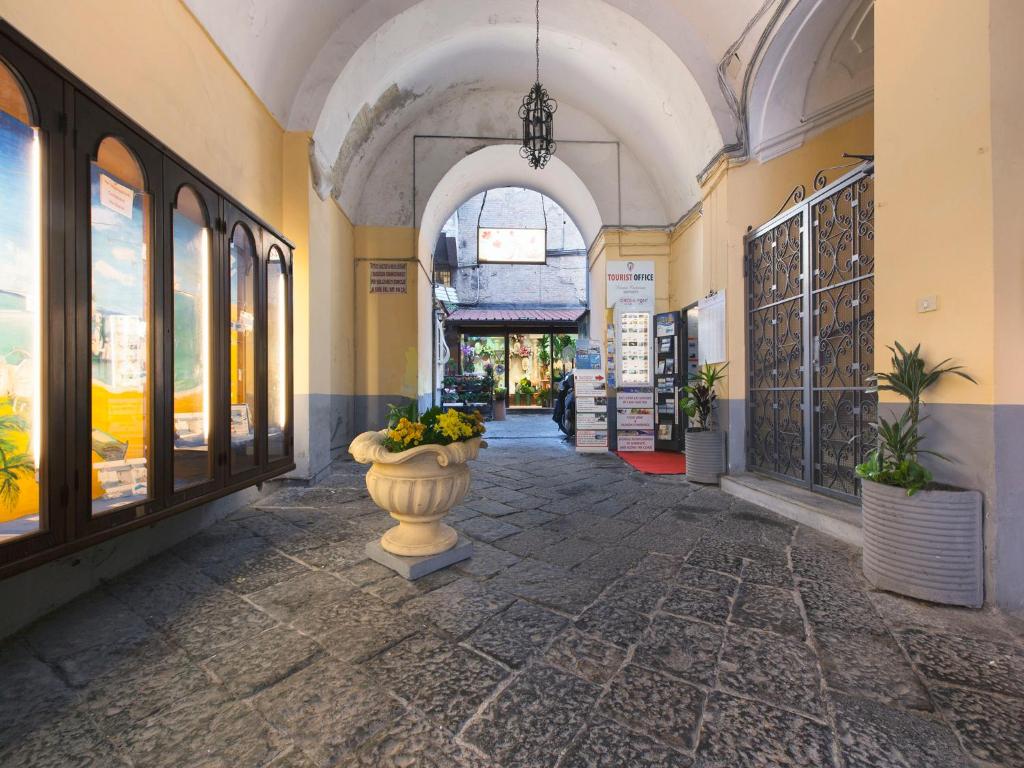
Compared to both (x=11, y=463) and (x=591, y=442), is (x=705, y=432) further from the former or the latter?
(x=11, y=463)

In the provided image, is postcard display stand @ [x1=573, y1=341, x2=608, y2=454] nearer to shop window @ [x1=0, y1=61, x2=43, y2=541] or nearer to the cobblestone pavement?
the cobblestone pavement

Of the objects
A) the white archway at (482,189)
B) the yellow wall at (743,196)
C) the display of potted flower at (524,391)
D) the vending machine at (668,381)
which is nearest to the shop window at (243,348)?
the white archway at (482,189)

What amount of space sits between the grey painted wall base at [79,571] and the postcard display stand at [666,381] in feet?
19.3

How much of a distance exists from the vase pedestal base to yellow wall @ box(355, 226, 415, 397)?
418 centimetres

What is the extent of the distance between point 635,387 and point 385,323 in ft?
13.0

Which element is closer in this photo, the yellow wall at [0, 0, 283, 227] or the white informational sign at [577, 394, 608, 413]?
the yellow wall at [0, 0, 283, 227]

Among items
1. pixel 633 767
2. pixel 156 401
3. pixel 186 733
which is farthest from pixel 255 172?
pixel 633 767

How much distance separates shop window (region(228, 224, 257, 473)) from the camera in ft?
9.98

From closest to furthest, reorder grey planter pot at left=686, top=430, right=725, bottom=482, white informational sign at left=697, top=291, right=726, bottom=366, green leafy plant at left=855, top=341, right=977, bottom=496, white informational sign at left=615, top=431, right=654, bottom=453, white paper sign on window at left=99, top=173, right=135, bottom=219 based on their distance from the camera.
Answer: white paper sign on window at left=99, top=173, right=135, bottom=219 < green leafy plant at left=855, top=341, right=977, bottom=496 < grey planter pot at left=686, top=430, right=725, bottom=482 < white informational sign at left=697, top=291, right=726, bottom=366 < white informational sign at left=615, top=431, right=654, bottom=453

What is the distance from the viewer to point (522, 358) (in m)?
15.2

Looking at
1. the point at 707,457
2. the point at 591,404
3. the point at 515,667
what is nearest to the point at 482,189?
the point at 591,404

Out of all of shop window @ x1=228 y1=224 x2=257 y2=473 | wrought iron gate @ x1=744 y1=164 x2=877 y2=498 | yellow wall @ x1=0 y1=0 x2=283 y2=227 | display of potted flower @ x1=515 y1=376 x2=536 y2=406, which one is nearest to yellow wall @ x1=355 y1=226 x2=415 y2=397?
yellow wall @ x1=0 y1=0 x2=283 y2=227

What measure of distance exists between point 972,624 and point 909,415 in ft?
3.15

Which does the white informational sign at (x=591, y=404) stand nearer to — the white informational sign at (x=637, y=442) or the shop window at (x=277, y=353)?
the white informational sign at (x=637, y=442)
